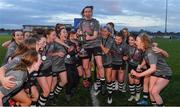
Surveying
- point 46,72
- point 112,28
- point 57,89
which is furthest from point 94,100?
point 112,28

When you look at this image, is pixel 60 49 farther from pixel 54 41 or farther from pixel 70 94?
pixel 70 94

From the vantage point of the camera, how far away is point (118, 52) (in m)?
14.3

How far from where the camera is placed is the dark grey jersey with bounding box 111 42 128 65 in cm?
1424

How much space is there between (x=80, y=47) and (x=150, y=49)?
3569 mm

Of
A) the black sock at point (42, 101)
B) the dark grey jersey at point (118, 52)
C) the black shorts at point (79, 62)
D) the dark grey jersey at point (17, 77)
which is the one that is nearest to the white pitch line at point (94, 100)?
the black shorts at point (79, 62)

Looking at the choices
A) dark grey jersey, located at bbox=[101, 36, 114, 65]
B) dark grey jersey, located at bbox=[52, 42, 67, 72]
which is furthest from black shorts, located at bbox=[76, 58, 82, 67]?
dark grey jersey, located at bbox=[52, 42, 67, 72]

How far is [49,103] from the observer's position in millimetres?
12539

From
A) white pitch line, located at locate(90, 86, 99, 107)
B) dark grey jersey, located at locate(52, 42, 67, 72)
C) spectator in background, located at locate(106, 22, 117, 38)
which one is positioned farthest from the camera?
spectator in background, located at locate(106, 22, 117, 38)

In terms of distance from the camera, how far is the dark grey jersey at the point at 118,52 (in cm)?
1424

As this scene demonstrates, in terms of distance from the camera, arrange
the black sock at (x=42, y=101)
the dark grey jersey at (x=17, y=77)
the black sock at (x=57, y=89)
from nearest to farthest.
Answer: the dark grey jersey at (x=17, y=77)
the black sock at (x=42, y=101)
the black sock at (x=57, y=89)

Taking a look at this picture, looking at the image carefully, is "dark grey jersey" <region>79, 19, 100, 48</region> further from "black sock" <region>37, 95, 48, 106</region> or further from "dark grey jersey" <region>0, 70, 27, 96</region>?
"dark grey jersey" <region>0, 70, 27, 96</region>

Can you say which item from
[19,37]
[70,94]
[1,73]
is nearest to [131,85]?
[70,94]

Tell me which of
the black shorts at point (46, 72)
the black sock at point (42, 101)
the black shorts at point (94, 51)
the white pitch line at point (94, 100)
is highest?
the black shorts at point (94, 51)

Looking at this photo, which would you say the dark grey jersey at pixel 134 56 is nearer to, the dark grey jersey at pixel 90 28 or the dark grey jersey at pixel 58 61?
the dark grey jersey at pixel 90 28
